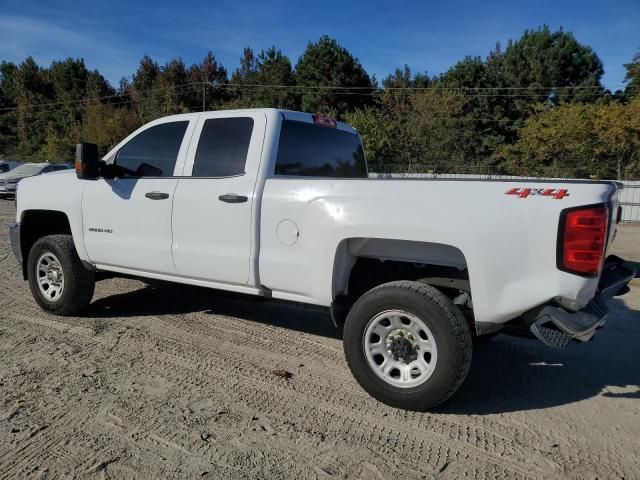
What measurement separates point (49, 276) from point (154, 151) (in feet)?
6.06

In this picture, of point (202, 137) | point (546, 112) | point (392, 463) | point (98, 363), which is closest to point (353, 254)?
point (392, 463)

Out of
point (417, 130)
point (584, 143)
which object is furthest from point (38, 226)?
point (417, 130)

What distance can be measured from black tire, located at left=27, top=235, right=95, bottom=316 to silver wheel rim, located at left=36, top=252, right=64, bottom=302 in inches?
1.1

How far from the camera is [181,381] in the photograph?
12.6 feet

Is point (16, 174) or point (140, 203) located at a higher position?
point (140, 203)

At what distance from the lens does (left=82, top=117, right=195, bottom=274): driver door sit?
452cm

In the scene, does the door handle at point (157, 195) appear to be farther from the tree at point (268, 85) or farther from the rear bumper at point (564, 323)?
the tree at point (268, 85)

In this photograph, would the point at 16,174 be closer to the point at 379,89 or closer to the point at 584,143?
the point at 584,143

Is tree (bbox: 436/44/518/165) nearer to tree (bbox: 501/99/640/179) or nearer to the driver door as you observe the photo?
tree (bbox: 501/99/640/179)

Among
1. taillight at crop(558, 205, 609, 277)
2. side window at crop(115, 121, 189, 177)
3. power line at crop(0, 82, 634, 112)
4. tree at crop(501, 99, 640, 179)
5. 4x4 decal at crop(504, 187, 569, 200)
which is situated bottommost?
taillight at crop(558, 205, 609, 277)

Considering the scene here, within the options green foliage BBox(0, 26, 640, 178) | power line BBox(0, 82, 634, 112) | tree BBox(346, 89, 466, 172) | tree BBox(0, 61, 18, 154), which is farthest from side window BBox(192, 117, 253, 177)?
tree BBox(0, 61, 18, 154)

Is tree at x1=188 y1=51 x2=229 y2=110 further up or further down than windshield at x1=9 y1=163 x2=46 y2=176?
further up

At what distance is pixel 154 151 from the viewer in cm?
479

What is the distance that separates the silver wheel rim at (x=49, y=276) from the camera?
17.4 ft
